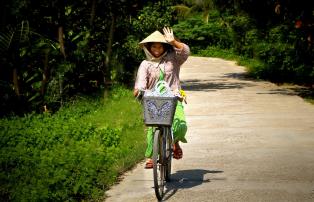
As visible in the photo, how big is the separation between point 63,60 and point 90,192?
10.2 m

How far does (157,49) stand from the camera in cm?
752

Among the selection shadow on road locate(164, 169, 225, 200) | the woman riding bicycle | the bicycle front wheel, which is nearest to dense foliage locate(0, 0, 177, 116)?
shadow on road locate(164, 169, 225, 200)

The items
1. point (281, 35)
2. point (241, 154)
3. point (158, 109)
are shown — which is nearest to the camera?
point (158, 109)

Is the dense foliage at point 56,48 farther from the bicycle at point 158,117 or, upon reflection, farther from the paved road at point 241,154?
the bicycle at point 158,117

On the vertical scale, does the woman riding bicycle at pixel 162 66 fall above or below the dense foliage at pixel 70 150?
above

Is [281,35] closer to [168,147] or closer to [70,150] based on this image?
[70,150]

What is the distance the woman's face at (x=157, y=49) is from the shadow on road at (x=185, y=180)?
1596 mm

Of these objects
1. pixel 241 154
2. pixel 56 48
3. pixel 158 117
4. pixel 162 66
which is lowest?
pixel 241 154

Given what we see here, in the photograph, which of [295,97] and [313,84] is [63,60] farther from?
[313,84]

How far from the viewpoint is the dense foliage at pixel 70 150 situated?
23.7 ft

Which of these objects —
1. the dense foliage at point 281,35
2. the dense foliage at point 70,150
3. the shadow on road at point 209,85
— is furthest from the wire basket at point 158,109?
the shadow on road at point 209,85

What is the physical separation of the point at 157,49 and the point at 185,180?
1.75m

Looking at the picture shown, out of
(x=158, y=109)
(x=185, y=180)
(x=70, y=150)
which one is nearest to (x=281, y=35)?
(x=70, y=150)

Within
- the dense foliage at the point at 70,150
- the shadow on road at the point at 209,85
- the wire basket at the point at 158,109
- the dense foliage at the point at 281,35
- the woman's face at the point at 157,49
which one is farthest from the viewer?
the shadow on road at the point at 209,85
